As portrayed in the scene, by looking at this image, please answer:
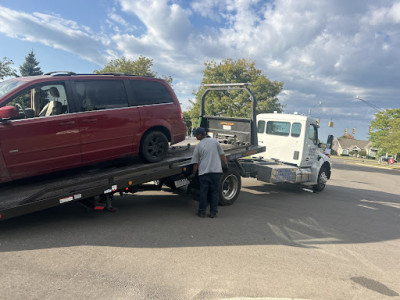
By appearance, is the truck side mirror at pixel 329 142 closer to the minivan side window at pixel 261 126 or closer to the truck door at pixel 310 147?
the truck door at pixel 310 147

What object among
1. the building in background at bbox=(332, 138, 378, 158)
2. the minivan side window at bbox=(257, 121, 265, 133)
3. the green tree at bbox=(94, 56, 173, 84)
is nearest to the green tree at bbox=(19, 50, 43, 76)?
the green tree at bbox=(94, 56, 173, 84)

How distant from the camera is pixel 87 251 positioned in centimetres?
398

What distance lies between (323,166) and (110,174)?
7653mm

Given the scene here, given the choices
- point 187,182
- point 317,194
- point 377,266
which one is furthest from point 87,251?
point 317,194

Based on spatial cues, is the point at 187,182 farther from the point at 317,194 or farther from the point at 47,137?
the point at 317,194

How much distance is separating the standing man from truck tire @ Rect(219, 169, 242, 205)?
758mm

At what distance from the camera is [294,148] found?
9.18 m

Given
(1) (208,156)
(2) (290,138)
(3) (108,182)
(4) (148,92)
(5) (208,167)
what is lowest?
(3) (108,182)

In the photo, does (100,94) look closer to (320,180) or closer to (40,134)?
(40,134)

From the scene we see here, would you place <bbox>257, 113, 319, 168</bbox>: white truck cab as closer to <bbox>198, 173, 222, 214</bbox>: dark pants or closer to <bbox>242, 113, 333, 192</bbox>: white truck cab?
<bbox>242, 113, 333, 192</bbox>: white truck cab

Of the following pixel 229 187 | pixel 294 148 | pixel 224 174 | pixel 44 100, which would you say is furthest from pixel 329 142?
pixel 44 100

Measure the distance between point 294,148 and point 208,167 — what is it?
441 cm

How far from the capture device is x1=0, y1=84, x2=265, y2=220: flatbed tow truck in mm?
4184

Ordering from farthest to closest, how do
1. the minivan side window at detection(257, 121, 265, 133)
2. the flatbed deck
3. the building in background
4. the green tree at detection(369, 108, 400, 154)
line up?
1. the building in background
2. the green tree at detection(369, 108, 400, 154)
3. the minivan side window at detection(257, 121, 265, 133)
4. the flatbed deck
